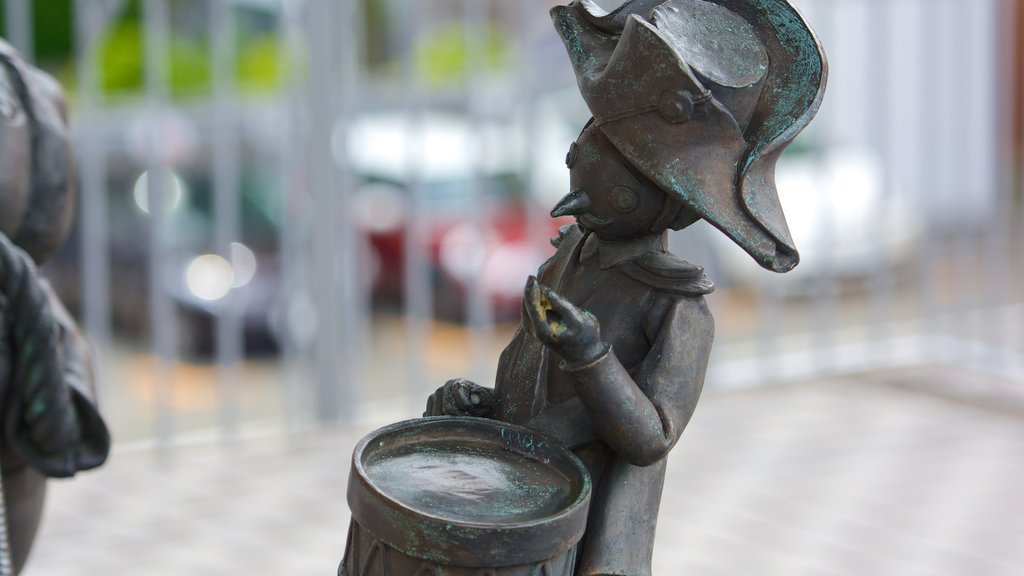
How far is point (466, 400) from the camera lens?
1954mm

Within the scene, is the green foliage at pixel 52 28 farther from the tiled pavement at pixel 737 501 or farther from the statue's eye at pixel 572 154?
the statue's eye at pixel 572 154

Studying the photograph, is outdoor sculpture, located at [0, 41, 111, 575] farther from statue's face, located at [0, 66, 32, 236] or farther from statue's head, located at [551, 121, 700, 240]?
statue's head, located at [551, 121, 700, 240]

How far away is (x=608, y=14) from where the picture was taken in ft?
5.91

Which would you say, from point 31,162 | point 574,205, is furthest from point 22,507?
point 574,205

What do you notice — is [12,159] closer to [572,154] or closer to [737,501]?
[572,154]

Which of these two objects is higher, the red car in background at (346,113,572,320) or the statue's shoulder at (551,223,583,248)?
the statue's shoulder at (551,223,583,248)

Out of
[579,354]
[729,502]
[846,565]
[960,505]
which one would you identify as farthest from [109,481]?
[579,354]

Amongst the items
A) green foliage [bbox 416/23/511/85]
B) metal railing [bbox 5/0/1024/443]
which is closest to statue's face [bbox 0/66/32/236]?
metal railing [bbox 5/0/1024/443]

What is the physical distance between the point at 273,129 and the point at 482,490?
5168mm

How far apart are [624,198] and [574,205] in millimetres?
69

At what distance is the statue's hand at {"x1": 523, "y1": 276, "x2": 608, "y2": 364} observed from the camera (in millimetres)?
1640

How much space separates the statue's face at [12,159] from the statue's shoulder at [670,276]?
1.12 metres

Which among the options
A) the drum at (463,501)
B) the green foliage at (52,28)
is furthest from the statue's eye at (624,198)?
the green foliage at (52,28)

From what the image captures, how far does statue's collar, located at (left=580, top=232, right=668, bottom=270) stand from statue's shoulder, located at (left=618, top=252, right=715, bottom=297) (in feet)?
0.06
